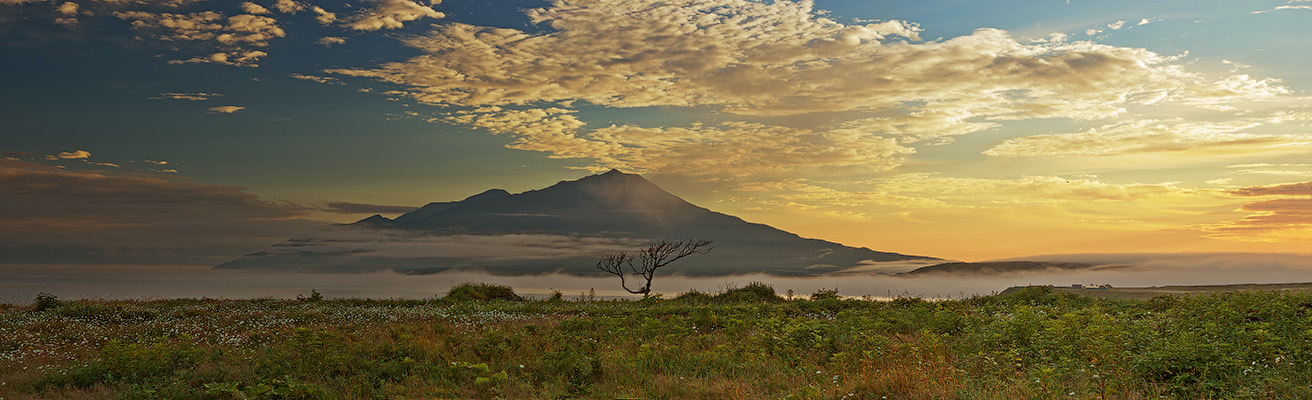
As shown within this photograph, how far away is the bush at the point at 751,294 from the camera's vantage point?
33.2 m

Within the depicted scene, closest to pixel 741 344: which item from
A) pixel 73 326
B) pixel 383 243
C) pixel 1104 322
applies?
pixel 1104 322

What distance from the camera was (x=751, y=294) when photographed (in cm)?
3378

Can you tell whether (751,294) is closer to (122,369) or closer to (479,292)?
(479,292)

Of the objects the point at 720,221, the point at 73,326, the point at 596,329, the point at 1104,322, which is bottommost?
the point at 73,326

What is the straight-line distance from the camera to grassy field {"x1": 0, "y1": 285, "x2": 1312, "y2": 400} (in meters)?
10.7

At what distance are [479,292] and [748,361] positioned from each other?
26585mm

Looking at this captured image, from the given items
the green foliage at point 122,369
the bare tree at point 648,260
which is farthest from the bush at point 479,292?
the green foliage at point 122,369

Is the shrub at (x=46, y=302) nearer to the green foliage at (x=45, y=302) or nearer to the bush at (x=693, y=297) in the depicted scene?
the green foliage at (x=45, y=302)

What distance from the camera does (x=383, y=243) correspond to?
646ft

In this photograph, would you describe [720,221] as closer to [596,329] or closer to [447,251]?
[447,251]

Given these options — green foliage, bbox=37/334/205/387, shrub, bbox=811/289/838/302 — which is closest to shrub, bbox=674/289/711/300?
shrub, bbox=811/289/838/302

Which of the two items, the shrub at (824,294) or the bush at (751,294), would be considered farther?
the bush at (751,294)

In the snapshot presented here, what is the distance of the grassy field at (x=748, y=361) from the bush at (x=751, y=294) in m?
13.5

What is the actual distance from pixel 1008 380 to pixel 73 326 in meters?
27.4
